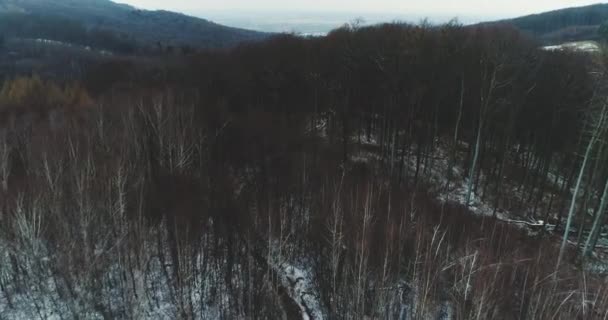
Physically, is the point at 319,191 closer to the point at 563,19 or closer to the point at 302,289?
the point at 302,289

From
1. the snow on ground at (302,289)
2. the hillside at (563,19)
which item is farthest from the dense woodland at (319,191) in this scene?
the hillside at (563,19)

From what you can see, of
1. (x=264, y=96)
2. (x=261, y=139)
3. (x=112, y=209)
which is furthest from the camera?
(x=264, y=96)

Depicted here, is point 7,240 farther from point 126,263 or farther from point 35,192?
point 126,263

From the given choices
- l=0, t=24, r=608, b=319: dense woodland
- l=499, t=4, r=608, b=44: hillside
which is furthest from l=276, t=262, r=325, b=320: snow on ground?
l=499, t=4, r=608, b=44: hillside

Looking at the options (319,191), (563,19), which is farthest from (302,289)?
(563,19)

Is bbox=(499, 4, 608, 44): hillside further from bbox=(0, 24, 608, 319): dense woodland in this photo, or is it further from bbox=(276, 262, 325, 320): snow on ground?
bbox=(276, 262, 325, 320): snow on ground

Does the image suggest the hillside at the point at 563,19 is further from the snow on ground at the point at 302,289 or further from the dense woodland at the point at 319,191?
the snow on ground at the point at 302,289

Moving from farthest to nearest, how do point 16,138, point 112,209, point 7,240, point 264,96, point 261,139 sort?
point 264,96 < point 261,139 < point 16,138 < point 112,209 < point 7,240

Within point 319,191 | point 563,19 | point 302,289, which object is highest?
point 563,19

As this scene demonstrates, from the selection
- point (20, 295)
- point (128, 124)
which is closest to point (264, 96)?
point (128, 124)
